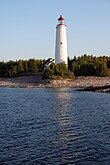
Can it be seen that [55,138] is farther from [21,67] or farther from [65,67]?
[21,67]

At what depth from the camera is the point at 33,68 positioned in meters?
85.3

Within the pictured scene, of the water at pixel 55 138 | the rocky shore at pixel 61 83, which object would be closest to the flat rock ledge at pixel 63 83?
the rocky shore at pixel 61 83

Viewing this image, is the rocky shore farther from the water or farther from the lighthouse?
the water

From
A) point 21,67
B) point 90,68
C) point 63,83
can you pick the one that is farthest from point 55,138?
point 21,67

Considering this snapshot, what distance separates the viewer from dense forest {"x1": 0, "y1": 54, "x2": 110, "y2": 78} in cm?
6900

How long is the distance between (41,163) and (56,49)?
55.7m

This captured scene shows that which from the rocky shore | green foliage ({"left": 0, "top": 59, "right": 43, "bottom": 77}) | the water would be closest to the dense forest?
green foliage ({"left": 0, "top": 59, "right": 43, "bottom": 77})

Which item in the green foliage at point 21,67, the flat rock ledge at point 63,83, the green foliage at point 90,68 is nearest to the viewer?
the flat rock ledge at point 63,83

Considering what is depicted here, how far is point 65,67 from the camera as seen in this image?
2726 inches

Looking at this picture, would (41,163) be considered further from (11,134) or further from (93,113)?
(93,113)

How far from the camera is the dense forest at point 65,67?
226 feet

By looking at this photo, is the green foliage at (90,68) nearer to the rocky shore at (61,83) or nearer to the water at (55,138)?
the rocky shore at (61,83)

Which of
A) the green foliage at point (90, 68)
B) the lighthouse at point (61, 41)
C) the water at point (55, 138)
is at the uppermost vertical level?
the lighthouse at point (61, 41)

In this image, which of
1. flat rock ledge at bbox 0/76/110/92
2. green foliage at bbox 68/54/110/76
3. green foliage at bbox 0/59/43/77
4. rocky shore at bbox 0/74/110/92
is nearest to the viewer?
flat rock ledge at bbox 0/76/110/92
